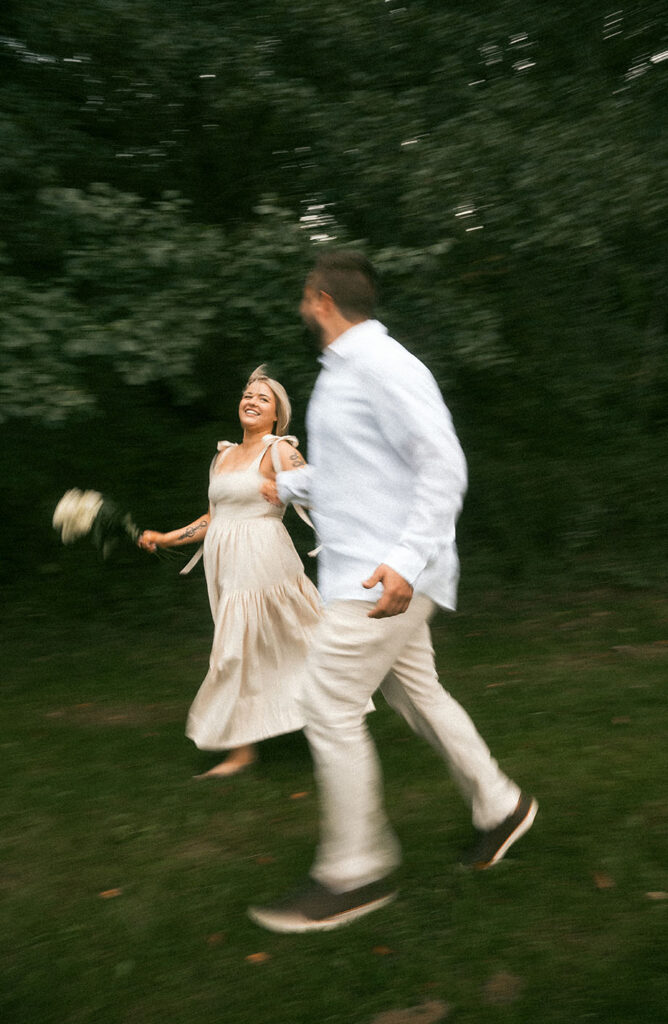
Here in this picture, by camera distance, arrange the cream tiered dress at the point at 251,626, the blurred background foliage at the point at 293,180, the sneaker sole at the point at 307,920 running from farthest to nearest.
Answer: the blurred background foliage at the point at 293,180
the cream tiered dress at the point at 251,626
the sneaker sole at the point at 307,920

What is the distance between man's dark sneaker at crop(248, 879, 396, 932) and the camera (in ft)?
12.6

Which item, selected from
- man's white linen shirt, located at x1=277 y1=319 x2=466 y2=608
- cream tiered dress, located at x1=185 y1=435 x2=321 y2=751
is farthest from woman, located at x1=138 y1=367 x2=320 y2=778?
man's white linen shirt, located at x1=277 y1=319 x2=466 y2=608

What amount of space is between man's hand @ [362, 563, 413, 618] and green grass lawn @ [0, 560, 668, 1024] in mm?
1100

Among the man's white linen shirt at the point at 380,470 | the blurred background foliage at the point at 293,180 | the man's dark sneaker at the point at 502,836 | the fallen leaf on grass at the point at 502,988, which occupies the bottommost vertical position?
the fallen leaf on grass at the point at 502,988

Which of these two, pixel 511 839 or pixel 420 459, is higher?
pixel 420 459

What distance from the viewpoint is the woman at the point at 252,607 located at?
5707 mm

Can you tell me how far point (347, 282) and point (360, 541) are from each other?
871mm

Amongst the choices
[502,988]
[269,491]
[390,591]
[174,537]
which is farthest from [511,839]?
[174,537]

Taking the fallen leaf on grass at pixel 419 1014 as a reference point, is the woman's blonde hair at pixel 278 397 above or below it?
above

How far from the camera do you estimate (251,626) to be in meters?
5.75

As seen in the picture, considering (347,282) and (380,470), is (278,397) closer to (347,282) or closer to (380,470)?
(347,282)

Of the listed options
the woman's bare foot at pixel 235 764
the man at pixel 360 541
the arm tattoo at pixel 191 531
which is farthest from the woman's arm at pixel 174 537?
the man at pixel 360 541

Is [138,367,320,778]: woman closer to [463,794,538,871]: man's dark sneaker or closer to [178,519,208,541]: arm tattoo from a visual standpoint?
[178,519,208,541]: arm tattoo

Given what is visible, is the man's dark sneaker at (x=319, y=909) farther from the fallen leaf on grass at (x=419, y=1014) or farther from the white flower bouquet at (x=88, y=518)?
the white flower bouquet at (x=88, y=518)
